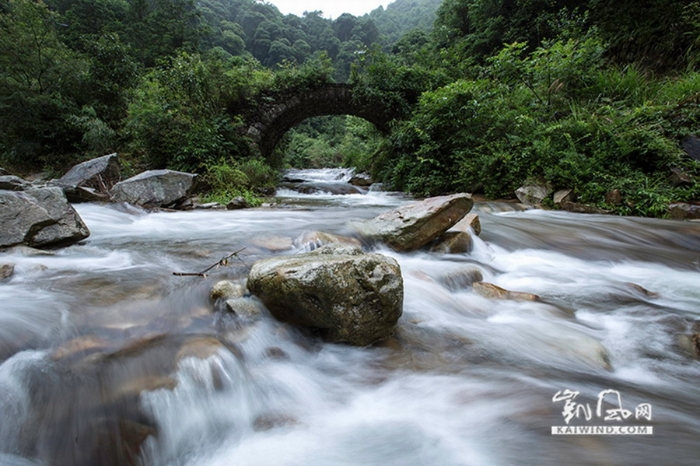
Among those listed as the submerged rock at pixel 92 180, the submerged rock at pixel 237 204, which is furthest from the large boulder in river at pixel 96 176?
the submerged rock at pixel 237 204

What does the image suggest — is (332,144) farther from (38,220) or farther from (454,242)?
(38,220)

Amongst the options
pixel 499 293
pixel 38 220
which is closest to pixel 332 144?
pixel 38 220

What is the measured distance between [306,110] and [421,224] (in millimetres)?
11774

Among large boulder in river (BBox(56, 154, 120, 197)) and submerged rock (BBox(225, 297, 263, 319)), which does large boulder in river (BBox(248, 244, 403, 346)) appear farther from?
large boulder in river (BBox(56, 154, 120, 197))

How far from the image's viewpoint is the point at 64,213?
12.6 feet

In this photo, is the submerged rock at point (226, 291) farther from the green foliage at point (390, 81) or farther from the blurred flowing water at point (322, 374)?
the green foliage at point (390, 81)

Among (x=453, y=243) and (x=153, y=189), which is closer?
(x=453, y=243)

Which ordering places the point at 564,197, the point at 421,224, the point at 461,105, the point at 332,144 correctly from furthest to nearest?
the point at 332,144 → the point at 461,105 → the point at 564,197 → the point at 421,224

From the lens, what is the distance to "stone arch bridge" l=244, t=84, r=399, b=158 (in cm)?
1302

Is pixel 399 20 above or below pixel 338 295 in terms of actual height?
above

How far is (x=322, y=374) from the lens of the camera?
2.09m

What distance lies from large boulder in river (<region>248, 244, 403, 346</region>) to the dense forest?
6.23m

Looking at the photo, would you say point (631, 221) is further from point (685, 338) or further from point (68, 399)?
point (68, 399)

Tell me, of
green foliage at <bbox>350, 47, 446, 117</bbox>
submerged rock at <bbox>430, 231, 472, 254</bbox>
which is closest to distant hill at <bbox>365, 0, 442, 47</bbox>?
green foliage at <bbox>350, 47, 446, 117</bbox>
